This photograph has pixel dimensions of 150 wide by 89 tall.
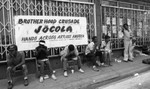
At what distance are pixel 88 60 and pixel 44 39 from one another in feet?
7.13

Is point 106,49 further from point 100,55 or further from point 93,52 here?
point 93,52

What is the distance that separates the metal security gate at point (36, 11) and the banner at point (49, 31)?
0.26 metres

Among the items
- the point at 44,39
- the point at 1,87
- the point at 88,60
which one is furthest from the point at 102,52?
the point at 1,87

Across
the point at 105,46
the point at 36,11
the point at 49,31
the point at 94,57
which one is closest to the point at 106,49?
the point at 105,46

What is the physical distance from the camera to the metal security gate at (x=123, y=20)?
8808 millimetres

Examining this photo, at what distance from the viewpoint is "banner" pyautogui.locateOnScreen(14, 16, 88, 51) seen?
5734 mm

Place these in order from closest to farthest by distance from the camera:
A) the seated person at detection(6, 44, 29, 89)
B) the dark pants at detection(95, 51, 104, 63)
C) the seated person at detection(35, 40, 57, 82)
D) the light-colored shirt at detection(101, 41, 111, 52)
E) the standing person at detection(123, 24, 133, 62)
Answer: the seated person at detection(6, 44, 29, 89), the seated person at detection(35, 40, 57, 82), the dark pants at detection(95, 51, 104, 63), the light-colored shirt at detection(101, 41, 111, 52), the standing person at detection(123, 24, 133, 62)

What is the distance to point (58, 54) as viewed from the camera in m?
6.85

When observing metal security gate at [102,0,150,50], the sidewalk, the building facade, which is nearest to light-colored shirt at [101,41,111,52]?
the building facade

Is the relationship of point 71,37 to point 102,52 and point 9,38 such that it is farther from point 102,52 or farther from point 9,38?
point 9,38

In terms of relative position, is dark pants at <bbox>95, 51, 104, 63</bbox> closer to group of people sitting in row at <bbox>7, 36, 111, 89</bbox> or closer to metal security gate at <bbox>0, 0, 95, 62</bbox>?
group of people sitting in row at <bbox>7, 36, 111, 89</bbox>

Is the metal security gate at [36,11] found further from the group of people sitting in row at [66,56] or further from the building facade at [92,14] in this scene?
the group of people sitting in row at [66,56]

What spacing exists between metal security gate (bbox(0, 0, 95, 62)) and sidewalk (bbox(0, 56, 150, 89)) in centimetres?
97

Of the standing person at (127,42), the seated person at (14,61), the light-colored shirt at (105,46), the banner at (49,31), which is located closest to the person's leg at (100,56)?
the light-colored shirt at (105,46)
